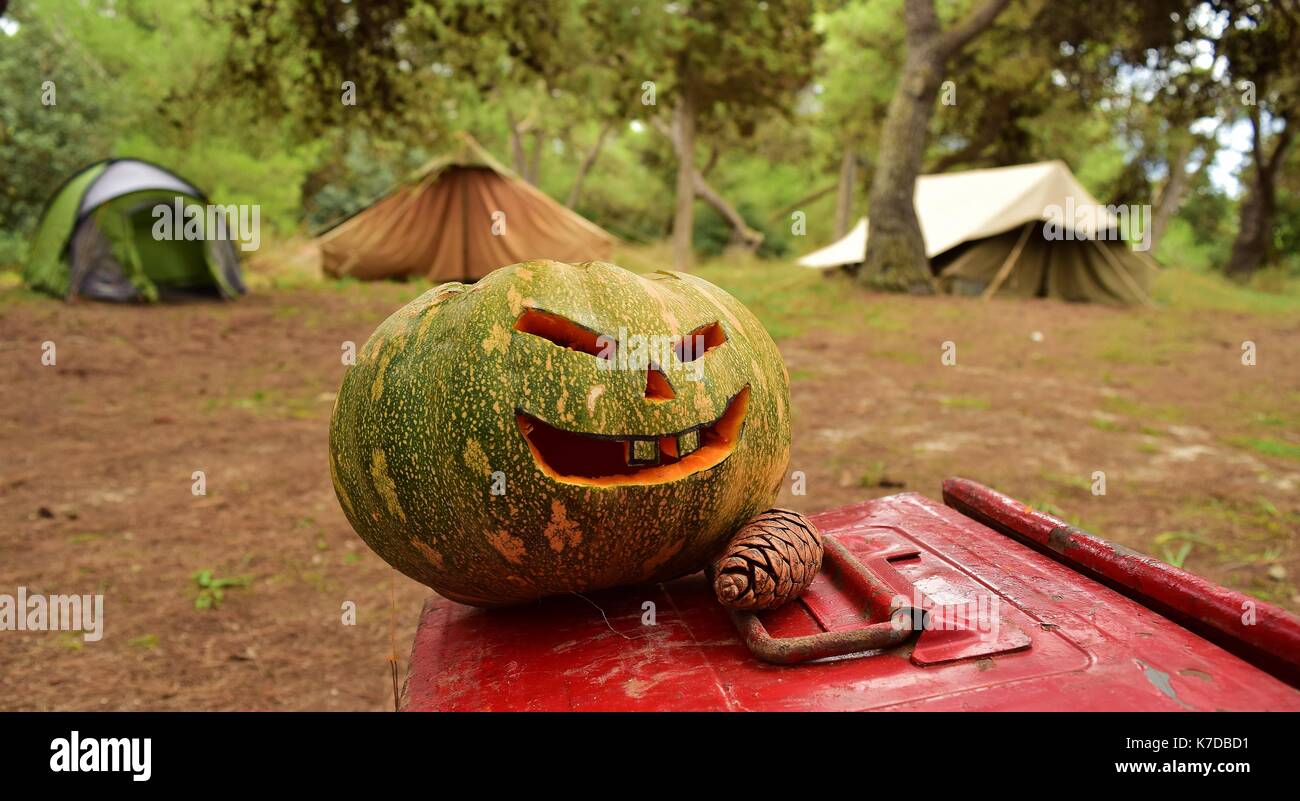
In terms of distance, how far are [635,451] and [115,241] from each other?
13.6 metres

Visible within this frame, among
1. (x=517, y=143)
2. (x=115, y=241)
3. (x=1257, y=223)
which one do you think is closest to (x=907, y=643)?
(x=115, y=241)

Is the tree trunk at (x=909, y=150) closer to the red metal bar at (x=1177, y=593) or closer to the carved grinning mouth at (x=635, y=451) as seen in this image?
the red metal bar at (x=1177, y=593)

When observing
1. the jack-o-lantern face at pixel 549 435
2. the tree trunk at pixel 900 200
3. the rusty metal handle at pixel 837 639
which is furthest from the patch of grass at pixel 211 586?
the tree trunk at pixel 900 200

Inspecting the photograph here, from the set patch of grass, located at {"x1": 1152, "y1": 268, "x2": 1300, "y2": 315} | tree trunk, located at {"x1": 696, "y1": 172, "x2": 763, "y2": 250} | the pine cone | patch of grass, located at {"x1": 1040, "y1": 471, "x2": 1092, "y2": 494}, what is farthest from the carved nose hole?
tree trunk, located at {"x1": 696, "y1": 172, "x2": 763, "y2": 250}

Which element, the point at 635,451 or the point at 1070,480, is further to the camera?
the point at 1070,480

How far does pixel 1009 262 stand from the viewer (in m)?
15.2

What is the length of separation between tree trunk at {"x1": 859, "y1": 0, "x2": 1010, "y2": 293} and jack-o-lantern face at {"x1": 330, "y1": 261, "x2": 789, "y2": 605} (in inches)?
515

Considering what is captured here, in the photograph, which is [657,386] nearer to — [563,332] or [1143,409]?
[563,332]

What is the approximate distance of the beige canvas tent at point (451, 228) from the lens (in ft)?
52.3

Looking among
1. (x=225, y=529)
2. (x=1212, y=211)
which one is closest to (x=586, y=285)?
(x=225, y=529)

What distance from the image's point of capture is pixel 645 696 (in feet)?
Answer: 5.05

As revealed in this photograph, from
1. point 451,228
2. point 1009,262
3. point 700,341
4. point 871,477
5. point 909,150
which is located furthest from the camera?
point 451,228

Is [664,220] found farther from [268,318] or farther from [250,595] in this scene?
[250,595]

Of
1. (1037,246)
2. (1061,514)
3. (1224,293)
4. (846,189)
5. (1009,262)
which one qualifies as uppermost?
(846,189)
